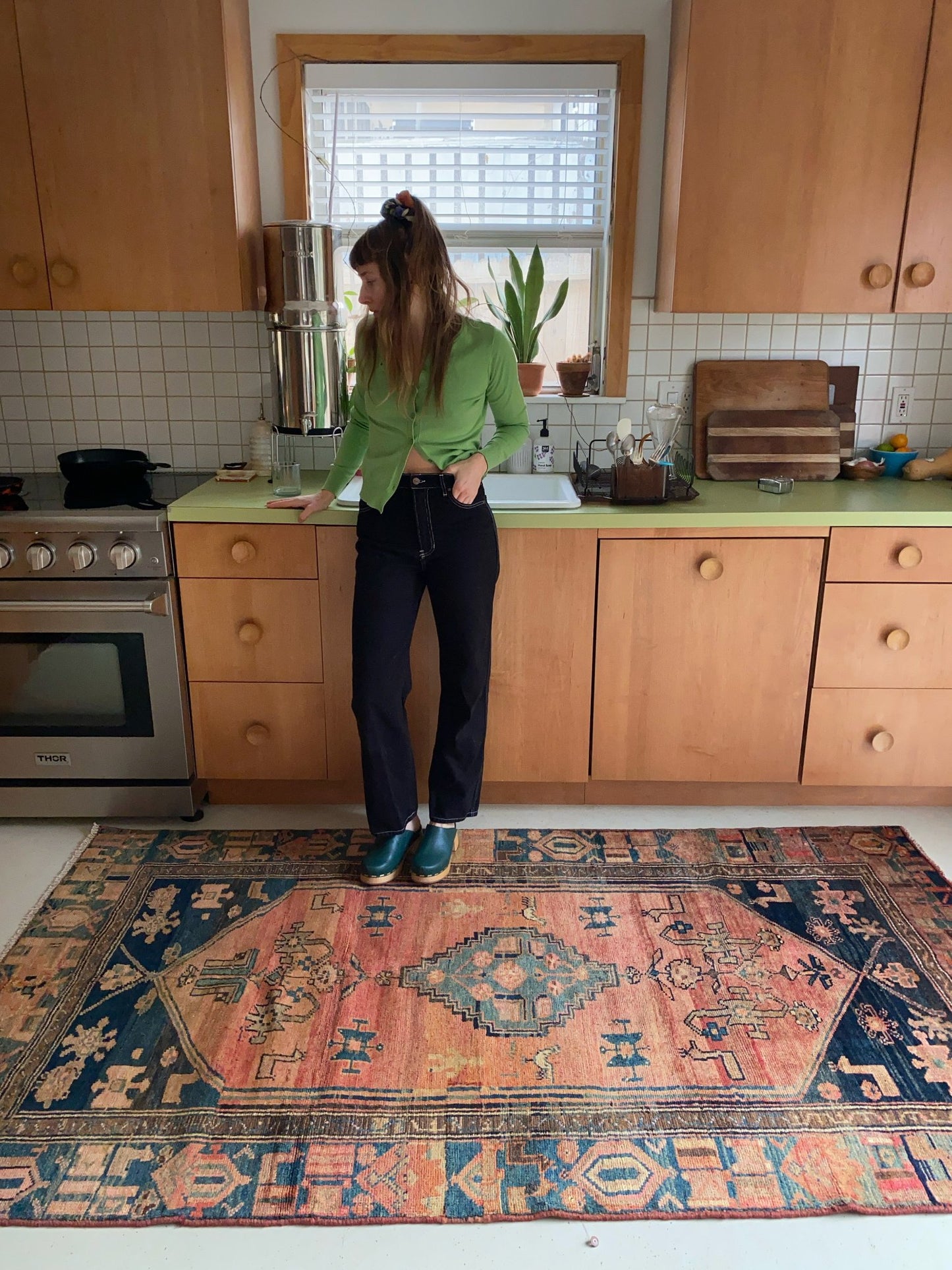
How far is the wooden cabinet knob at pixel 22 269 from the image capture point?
2414mm

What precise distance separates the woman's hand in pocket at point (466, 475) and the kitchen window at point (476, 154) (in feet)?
2.78

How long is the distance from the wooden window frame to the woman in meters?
0.85

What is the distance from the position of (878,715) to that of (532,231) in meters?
Answer: 1.66

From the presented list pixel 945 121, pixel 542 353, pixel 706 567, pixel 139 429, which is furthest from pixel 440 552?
pixel 945 121

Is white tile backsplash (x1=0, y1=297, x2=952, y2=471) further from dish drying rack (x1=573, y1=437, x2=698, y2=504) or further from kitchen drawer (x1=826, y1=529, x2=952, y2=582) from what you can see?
kitchen drawer (x1=826, y1=529, x2=952, y2=582)

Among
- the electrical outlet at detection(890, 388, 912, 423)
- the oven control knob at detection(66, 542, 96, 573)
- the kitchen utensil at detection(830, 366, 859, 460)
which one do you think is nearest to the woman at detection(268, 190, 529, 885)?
the oven control knob at detection(66, 542, 96, 573)

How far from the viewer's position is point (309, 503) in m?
2.34

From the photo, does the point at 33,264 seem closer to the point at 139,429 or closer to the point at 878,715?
the point at 139,429

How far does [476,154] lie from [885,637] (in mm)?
1719

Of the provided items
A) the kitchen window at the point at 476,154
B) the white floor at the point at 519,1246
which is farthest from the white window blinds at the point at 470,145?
the white floor at the point at 519,1246

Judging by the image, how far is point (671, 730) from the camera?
8.33 ft

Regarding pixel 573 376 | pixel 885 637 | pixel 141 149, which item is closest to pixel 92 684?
pixel 141 149

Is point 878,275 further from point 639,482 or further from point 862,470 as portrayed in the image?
point 639,482

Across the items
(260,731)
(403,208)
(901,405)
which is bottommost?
(260,731)
